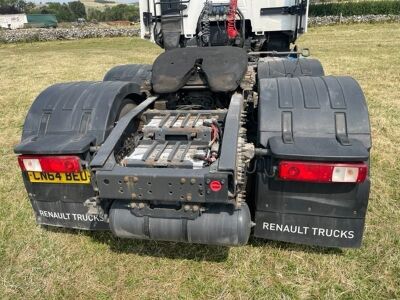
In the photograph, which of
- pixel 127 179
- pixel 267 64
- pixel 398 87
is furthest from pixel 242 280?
pixel 398 87

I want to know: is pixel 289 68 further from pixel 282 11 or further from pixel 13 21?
pixel 13 21

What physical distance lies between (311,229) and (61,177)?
1782mm

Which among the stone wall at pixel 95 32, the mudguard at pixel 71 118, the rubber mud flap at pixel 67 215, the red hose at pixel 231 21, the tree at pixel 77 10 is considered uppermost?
the tree at pixel 77 10

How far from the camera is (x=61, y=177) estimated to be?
8.13ft

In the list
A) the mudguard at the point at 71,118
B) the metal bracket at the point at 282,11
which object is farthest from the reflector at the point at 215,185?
the metal bracket at the point at 282,11

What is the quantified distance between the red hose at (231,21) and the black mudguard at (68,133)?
8.81 feet

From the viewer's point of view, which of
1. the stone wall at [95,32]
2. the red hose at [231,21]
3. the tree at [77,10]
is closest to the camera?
the red hose at [231,21]

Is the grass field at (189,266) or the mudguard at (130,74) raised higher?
the mudguard at (130,74)

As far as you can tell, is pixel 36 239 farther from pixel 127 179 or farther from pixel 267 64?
pixel 267 64

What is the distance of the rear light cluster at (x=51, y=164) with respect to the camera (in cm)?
236

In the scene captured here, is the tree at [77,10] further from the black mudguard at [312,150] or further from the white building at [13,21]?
the black mudguard at [312,150]

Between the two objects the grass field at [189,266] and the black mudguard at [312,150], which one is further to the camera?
the grass field at [189,266]

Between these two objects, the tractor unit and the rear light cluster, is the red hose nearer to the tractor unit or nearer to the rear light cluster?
the tractor unit

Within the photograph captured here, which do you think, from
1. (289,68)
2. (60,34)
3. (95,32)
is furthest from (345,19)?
(289,68)
